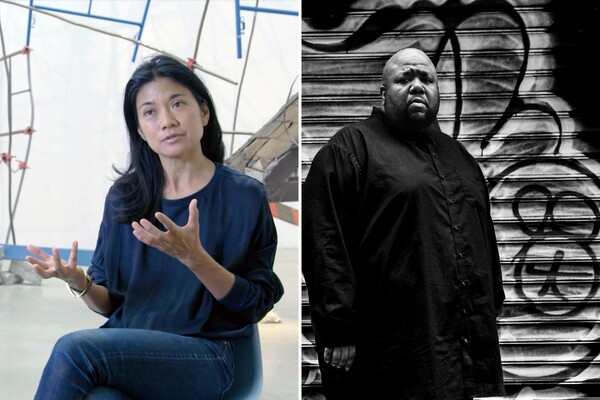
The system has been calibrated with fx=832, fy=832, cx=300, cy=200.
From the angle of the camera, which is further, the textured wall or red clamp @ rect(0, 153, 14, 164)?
the textured wall

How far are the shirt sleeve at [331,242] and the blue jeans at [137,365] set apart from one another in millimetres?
539

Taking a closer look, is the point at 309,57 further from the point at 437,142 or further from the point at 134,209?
the point at 134,209

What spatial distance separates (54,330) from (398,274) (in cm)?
150

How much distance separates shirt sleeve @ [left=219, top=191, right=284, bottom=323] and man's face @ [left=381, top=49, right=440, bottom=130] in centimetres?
69

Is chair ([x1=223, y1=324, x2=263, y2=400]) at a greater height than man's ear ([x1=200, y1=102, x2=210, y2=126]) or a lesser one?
lesser

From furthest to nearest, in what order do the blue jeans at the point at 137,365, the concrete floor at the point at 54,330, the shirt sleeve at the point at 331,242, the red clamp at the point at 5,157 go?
the red clamp at the point at 5,157 < the concrete floor at the point at 54,330 < the blue jeans at the point at 137,365 < the shirt sleeve at the point at 331,242

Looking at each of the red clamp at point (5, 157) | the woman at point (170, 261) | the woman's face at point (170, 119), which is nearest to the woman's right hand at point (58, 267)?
the woman at point (170, 261)

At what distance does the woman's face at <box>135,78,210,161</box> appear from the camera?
352cm

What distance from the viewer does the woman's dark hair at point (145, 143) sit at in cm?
354

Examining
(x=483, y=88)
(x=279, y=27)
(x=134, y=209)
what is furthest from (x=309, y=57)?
(x=134, y=209)

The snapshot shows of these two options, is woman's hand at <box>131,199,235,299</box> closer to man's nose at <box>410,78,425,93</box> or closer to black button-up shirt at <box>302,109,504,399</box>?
black button-up shirt at <box>302,109,504,399</box>

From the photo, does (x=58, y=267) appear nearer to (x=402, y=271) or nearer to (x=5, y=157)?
(x=5, y=157)

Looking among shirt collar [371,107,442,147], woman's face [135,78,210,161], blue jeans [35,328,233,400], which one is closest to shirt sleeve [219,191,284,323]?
blue jeans [35,328,233,400]

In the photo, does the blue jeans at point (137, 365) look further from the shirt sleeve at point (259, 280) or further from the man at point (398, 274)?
the man at point (398, 274)
